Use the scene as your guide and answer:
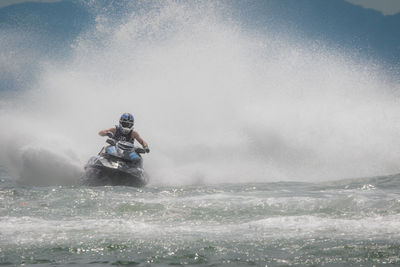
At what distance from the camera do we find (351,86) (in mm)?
26891

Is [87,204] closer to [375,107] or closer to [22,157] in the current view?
[22,157]

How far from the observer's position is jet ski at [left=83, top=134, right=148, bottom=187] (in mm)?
13062

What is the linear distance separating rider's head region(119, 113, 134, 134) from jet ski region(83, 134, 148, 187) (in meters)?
0.95

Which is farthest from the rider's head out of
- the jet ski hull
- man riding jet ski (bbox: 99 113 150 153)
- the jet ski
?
the jet ski hull

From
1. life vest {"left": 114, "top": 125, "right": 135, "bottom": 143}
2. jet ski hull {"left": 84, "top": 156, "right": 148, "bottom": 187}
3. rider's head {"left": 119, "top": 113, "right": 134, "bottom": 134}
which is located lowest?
jet ski hull {"left": 84, "top": 156, "right": 148, "bottom": 187}

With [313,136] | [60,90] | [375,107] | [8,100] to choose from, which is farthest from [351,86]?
[8,100]

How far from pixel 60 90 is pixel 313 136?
53.1 ft

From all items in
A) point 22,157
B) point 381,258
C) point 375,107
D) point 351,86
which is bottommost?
point 381,258

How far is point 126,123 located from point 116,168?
2.17 meters

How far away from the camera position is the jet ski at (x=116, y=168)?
42.9 ft

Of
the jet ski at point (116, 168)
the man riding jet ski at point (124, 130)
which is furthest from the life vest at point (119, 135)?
the jet ski at point (116, 168)

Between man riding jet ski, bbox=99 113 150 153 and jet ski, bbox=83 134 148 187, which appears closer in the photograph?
jet ski, bbox=83 134 148 187

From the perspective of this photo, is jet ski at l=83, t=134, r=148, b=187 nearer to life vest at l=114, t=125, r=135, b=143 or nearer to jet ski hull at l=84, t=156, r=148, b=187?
jet ski hull at l=84, t=156, r=148, b=187

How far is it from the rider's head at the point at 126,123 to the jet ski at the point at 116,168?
0.95m
